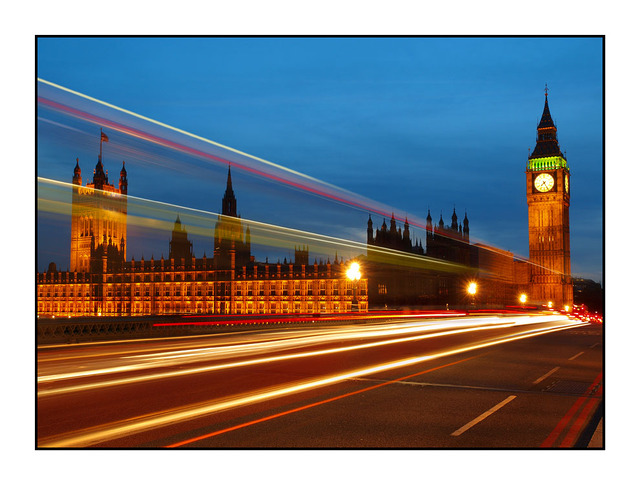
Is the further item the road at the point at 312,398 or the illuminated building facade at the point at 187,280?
the illuminated building facade at the point at 187,280

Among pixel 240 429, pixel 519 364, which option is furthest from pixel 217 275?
pixel 240 429

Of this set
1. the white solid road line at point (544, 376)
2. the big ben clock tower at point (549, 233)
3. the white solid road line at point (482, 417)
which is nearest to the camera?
the white solid road line at point (482, 417)

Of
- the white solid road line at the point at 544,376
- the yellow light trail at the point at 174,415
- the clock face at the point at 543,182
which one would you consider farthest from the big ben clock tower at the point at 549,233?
the yellow light trail at the point at 174,415

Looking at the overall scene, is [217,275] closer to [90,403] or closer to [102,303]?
[102,303]

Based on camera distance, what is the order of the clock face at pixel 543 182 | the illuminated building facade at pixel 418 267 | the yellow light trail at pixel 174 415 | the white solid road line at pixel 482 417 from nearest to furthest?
the yellow light trail at pixel 174 415 < the white solid road line at pixel 482 417 < the illuminated building facade at pixel 418 267 < the clock face at pixel 543 182

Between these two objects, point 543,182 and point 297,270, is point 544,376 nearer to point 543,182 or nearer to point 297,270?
point 297,270

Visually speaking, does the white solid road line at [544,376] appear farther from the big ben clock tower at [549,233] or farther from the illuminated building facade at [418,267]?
the big ben clock tower at [549,233]
